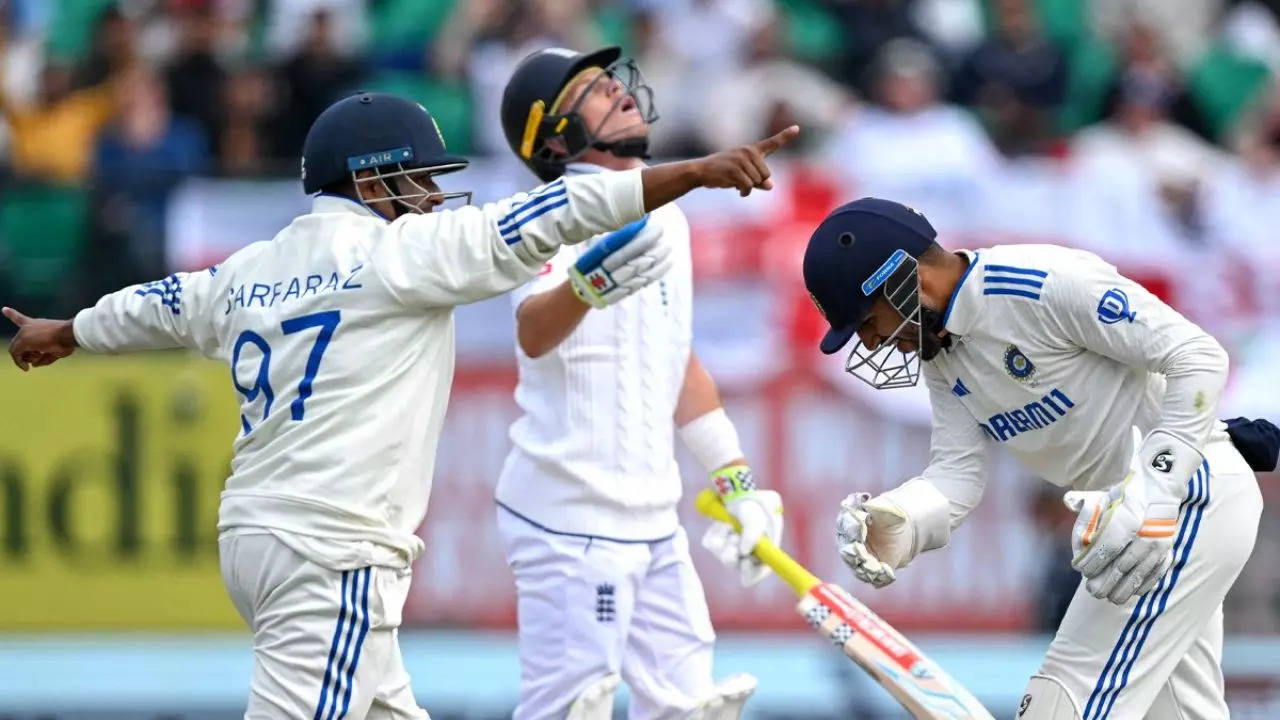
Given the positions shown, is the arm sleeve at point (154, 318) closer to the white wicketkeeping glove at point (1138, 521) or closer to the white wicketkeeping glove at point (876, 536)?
the white wicketkeeping glove at point (876, 536)

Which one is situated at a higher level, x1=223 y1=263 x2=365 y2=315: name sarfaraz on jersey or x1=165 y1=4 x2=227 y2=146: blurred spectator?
x1=165 y1=4 x2=227 y2=146: blurred spectator

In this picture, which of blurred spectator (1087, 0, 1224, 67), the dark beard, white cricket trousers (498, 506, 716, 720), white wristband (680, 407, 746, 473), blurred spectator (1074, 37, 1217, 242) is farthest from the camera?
blurred spectator (1087, 0, 1224, 67)

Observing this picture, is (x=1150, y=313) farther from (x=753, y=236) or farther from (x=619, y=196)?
(x=753, y=236)

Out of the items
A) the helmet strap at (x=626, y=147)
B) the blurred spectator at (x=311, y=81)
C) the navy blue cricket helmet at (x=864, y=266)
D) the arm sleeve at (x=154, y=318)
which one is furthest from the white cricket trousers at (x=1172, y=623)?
the blurred spectator at (x=311, y=81)

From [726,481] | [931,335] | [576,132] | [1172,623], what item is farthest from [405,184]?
[1172,623]

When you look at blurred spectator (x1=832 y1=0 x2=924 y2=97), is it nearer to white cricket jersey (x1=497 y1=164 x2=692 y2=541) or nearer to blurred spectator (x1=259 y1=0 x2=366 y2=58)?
blurred spectator (x1=259 y1=0 x2=366 y2=58)

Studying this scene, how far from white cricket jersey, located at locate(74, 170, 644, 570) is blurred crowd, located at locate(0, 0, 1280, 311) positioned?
4.87m

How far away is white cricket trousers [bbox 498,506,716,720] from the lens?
5746mm

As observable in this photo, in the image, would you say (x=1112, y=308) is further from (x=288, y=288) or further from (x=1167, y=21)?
(x=1167, y=21)

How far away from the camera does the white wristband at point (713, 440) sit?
6.13 meters

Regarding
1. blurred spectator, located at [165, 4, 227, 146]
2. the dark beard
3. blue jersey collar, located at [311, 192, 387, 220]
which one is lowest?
the dark beard

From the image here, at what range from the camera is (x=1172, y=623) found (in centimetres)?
493

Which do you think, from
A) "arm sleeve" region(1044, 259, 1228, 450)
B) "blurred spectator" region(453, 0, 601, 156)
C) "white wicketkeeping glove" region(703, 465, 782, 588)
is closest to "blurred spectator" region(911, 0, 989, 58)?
"blurred spectator" region(453, 0, 601, 156)

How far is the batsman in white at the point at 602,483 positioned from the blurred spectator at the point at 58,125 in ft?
17.0
